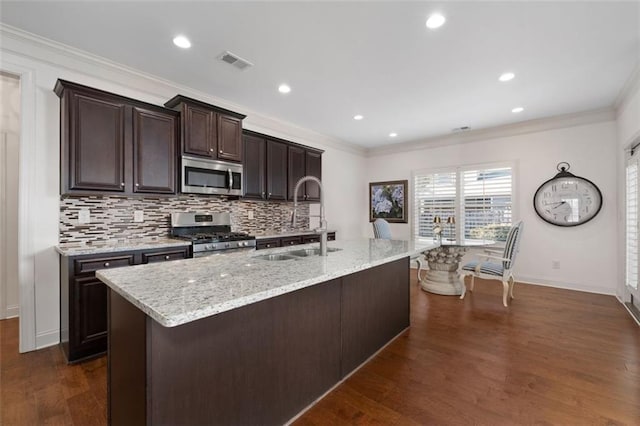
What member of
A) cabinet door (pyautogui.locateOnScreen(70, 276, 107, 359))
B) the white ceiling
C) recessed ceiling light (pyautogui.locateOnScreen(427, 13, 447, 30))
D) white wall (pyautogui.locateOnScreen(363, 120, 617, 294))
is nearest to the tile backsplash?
cabinet door (pyautogui.locateOnScreen(70, 276, 107, 359))

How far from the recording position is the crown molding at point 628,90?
3031 millimetres

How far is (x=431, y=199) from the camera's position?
5777 millimetres

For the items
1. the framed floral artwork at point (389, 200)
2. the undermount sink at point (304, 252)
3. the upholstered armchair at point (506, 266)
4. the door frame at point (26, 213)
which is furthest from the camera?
the framed floral artwork at point (389, 200)

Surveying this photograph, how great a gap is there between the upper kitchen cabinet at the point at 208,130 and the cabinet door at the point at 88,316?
1.55 meters

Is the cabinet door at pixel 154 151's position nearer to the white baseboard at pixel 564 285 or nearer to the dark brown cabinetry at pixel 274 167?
the dark brown cabinetry at pixel 274 167

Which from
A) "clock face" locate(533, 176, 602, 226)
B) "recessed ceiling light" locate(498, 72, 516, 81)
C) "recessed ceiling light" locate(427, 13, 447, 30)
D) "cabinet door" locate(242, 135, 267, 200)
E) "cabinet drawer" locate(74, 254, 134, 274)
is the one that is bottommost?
"cabinet drawer" locate(74, 254, 134, 274)

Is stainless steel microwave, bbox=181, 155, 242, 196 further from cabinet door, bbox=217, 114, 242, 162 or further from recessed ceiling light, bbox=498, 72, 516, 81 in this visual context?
recessed ceiling light, bbox=498, 72, 516, 81

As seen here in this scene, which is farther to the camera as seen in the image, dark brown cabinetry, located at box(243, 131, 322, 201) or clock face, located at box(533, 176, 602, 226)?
clock face, located at box(533, 176, 602, 226)

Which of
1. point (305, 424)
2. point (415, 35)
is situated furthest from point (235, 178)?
point (305, 424)

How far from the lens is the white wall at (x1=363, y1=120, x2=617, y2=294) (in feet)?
13.4

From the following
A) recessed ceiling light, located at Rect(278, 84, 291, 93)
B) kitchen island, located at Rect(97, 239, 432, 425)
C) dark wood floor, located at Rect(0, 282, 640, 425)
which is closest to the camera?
kitchen island, located at Rect(97, 239, 432, 425)

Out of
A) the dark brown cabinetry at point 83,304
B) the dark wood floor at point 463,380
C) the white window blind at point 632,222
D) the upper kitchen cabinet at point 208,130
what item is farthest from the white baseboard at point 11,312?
the white window blind at point 632,222

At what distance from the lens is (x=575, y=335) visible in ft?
8.96

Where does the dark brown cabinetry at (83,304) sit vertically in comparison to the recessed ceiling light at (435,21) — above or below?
below
